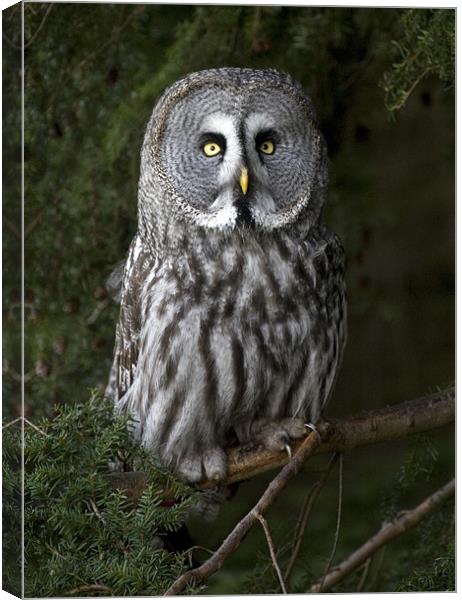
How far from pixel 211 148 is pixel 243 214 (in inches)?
7.6

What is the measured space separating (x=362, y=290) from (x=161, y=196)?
755mm

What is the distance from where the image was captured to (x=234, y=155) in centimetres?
311

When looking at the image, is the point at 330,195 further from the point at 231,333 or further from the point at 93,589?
the point at 93,589

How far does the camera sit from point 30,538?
2.94m

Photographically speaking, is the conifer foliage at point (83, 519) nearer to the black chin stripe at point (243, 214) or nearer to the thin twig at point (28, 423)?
the thin twig at point (28, 423)

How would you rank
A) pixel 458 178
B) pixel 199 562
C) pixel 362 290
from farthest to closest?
pixel 362 290, pixel 458 178, pixel 199 562

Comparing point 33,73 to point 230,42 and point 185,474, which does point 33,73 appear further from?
point 185,474

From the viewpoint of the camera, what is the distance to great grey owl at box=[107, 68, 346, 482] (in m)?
3.21

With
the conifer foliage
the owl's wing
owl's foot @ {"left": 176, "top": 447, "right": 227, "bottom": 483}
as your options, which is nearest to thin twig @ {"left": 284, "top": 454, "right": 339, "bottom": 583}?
owl's foot @ {"left": 176, "top": 447, "right": 227, "bottom": 483}

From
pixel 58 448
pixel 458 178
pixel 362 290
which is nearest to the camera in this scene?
pixel 58 448

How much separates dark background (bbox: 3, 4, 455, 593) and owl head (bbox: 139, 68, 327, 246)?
0.25 metres

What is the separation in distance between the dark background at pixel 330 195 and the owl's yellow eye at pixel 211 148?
1.25 feet

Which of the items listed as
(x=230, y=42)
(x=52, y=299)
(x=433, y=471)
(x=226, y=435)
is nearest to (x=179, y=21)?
(x=230, y=42)

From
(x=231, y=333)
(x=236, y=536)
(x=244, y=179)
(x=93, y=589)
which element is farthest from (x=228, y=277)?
(x=93, y=589)
